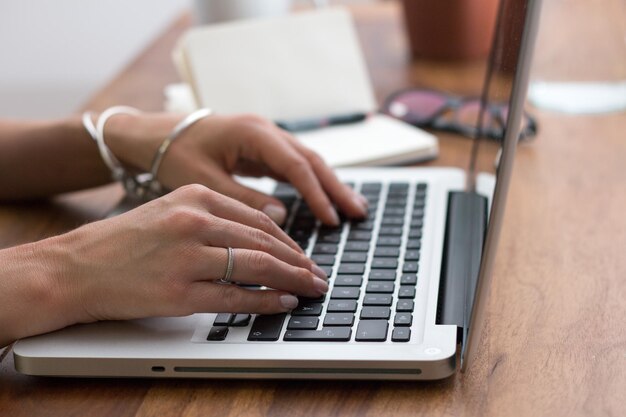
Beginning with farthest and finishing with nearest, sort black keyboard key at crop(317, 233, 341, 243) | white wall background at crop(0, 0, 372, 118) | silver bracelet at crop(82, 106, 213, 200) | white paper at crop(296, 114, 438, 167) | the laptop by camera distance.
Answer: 1. white wall background at crop(0, 0, 372, 118)
2. white paper at crop(296, 114, 438, 167)
3. silver bracelet at crop(82, 106, 213, 200)
4. black keyboard key at crop(317, 233, 341, 243)
5. the laptop

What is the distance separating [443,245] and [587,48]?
65 cm

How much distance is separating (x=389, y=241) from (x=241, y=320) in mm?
191

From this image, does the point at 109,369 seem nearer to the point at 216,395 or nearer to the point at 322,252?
the point at 216,395

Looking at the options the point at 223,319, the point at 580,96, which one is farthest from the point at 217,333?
the point at 580,96

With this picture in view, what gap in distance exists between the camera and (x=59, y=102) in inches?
116

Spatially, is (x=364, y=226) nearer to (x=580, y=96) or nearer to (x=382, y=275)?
(x=382, y=275)

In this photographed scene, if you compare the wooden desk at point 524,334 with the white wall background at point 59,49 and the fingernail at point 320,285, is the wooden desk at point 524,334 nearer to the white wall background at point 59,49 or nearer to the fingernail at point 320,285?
the fingernail at point 320,285

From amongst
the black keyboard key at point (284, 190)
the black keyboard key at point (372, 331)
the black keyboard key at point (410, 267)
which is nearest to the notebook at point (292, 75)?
the black keyboard key at point (284, 190)

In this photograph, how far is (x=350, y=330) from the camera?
2.08 ft

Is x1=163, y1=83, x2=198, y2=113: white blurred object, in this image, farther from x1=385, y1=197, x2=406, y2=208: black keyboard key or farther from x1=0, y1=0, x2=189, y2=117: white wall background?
x1=0, y1=0, x2=189, y2=117: white wall background

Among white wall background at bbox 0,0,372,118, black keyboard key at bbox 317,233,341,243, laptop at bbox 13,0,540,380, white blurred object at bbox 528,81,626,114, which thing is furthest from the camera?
white wall background at bbox 0,0,372,118

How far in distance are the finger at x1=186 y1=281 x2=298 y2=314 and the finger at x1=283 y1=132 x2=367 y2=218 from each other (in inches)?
8.2

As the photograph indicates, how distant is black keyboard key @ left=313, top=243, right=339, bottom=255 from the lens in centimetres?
78

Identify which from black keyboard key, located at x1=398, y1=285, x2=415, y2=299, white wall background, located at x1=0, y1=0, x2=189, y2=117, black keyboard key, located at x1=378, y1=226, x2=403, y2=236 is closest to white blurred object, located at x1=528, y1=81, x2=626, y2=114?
black keyboard key, located at x1=378, y1=226, x2=403, y2=236
